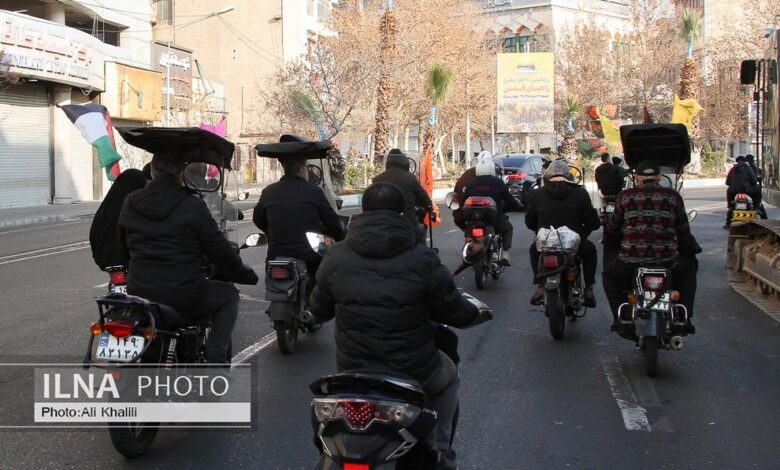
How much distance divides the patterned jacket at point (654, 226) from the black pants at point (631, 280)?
9 cm

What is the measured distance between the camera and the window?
58438 mm

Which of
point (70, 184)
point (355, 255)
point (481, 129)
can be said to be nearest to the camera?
point (355, 255)

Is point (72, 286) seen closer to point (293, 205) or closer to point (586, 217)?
point (293, 205)

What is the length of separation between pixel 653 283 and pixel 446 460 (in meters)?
3.57

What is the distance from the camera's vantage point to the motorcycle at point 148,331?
511cm

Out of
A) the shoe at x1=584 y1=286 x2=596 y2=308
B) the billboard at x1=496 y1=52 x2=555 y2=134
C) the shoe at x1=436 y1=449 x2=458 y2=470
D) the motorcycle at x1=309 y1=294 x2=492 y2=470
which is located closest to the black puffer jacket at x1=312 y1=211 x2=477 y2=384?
the motorcycle at x1=309 y1=294 x2=492 y2=470

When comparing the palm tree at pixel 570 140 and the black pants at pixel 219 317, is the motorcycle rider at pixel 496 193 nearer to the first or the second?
the black pants at pixel 219 317

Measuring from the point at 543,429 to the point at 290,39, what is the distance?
5321 cm

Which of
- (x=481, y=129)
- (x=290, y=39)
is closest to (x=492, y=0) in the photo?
(x=481, y=129)

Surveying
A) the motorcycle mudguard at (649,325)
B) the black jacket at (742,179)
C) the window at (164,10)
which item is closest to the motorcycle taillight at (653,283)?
the motorcycle mudguard at (649,325)

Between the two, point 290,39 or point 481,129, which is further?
point 481,129

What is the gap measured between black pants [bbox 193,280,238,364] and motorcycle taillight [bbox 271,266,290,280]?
6.67 feet

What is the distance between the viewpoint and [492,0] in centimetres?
8025

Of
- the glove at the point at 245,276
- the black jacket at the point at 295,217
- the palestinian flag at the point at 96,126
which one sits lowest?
the glove at the point at 245,276
